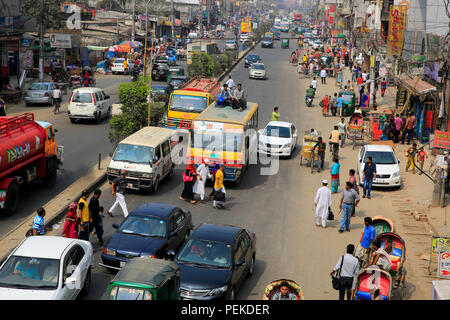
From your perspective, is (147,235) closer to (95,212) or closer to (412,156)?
(95,212)

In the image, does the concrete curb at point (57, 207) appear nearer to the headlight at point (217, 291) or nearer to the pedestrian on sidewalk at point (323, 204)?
the headlight at point (217, 291)

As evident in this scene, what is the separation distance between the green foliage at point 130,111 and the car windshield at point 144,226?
10861 mm

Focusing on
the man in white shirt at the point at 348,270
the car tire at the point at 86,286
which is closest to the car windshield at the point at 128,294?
the car tire at the point at 86,286

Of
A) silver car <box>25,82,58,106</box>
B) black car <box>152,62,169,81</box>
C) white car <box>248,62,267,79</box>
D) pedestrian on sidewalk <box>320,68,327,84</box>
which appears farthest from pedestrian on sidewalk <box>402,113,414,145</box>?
white car <box>248,62,267,79</box>

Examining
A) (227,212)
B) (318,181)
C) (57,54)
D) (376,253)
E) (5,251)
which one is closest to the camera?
(376,253)

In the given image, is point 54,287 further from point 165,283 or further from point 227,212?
point 227,212

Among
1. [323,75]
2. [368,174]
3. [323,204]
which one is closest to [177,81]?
[323,75]

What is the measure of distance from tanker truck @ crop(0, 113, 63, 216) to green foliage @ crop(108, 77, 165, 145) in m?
3.98

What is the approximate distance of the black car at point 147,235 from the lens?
13945mm

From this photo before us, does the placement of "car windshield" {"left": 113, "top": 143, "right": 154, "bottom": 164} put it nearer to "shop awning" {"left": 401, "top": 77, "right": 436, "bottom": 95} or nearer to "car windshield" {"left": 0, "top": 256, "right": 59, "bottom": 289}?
"car windshield" {"left": 0, "top": 256, "right": 59, "bottom": 289}

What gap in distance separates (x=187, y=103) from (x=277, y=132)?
470 centimetres
